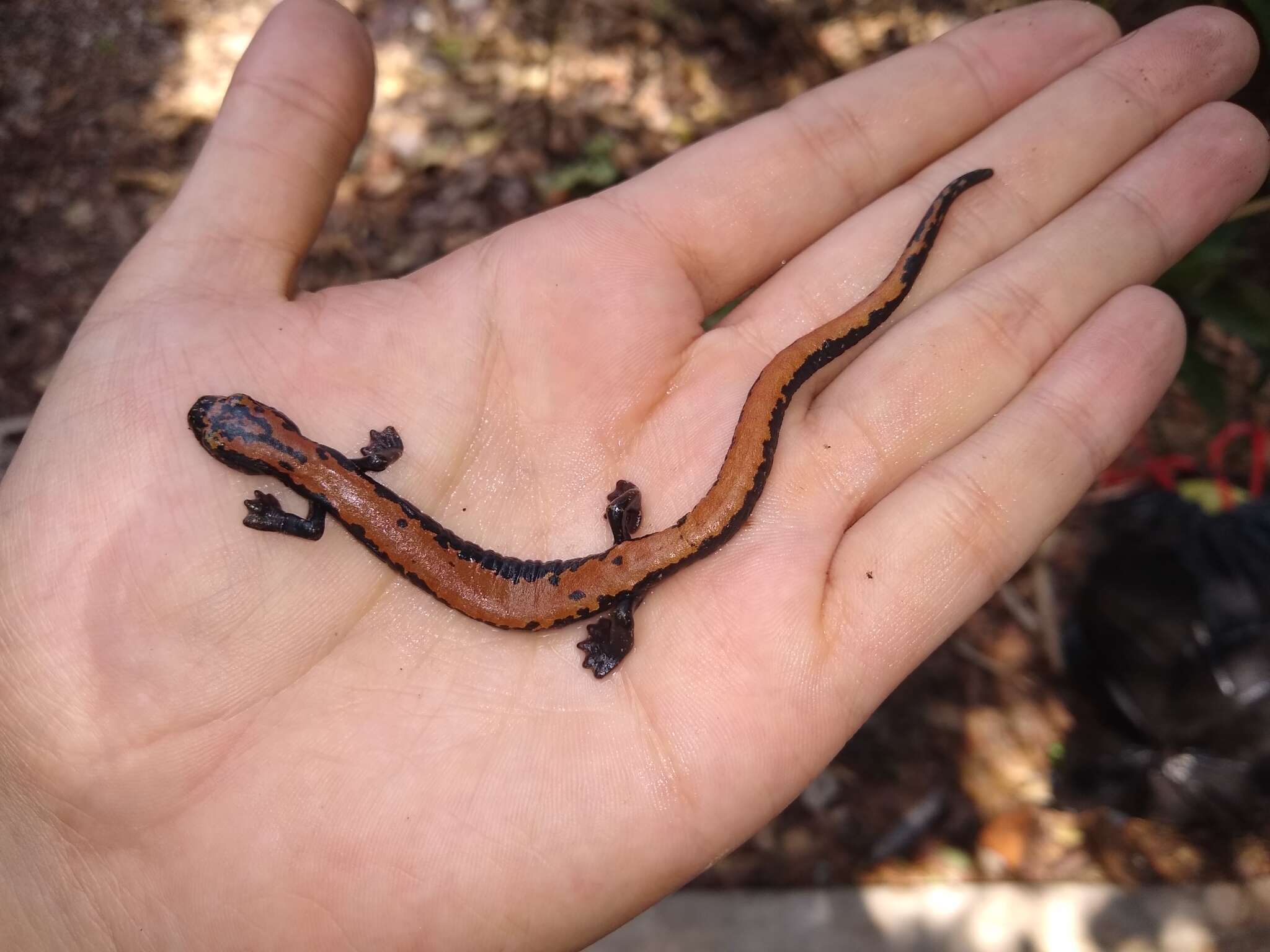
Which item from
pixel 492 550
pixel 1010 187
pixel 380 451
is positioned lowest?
pixel 492 550

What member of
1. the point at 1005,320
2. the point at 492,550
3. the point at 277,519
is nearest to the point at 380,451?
the point at 277,519

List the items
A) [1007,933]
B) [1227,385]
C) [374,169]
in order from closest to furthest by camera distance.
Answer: [1007,933]
[1227,385]
[374,169]

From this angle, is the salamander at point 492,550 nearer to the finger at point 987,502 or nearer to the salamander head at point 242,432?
the salamander head at point 242,432

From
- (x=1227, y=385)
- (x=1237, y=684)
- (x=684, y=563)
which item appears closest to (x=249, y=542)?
(x=684, y=563)

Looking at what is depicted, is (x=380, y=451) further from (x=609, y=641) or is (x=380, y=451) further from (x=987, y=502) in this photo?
(x=987, y=502)

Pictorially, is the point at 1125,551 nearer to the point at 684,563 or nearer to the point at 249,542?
the point at 684,563

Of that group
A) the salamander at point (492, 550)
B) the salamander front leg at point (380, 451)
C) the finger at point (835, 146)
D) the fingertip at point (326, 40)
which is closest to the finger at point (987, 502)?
the salamander at point (492, 550)
